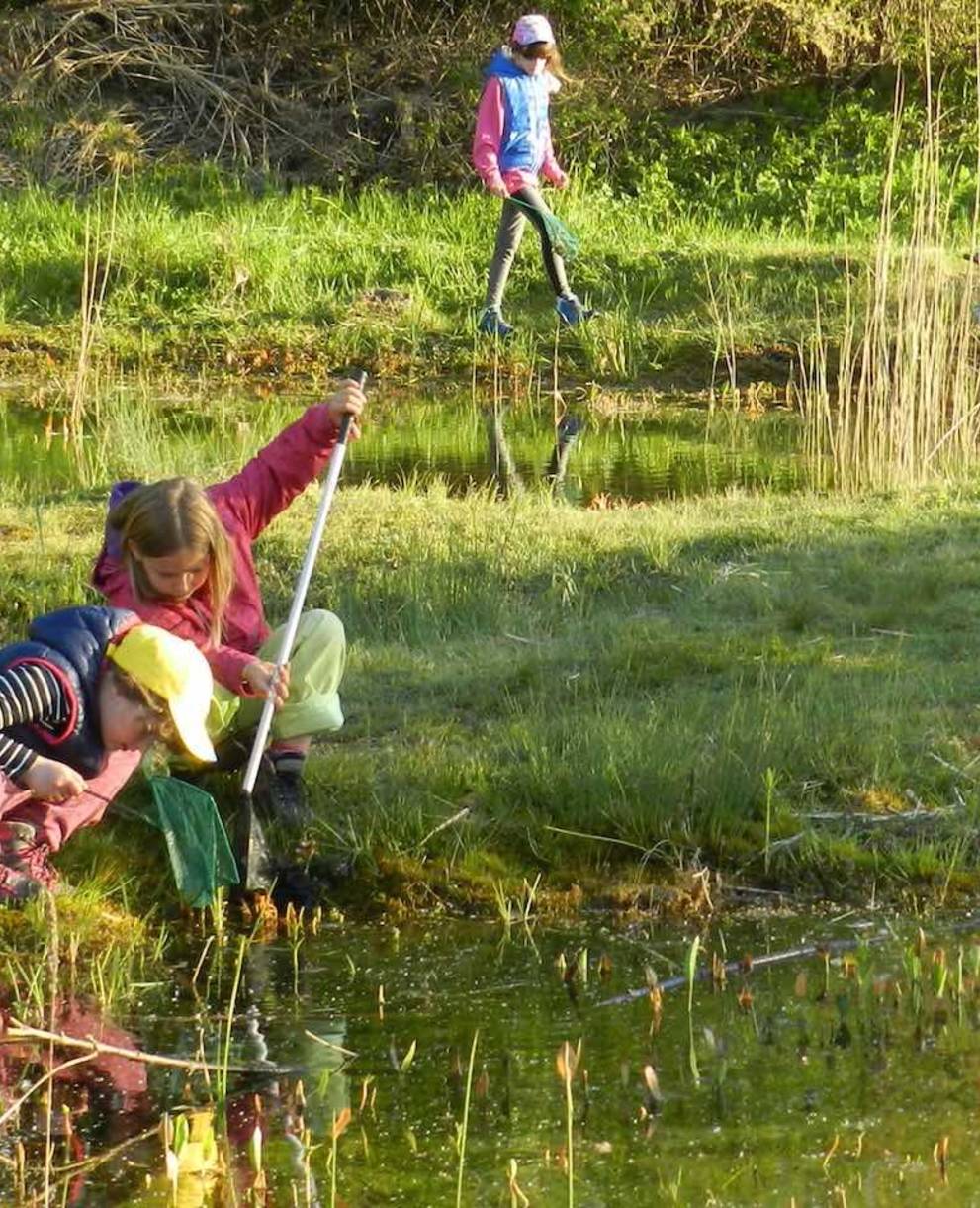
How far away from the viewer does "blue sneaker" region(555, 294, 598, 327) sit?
13383mm

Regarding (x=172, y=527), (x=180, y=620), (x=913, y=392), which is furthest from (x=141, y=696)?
(x=913, y=392)

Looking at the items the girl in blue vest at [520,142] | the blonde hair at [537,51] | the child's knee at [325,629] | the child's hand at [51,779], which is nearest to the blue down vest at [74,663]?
the child's hand at [51,779]

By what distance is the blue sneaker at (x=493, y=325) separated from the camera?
1341 centimetres

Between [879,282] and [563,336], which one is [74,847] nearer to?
[879,282]

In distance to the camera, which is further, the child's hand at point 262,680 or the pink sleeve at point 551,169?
the pink sleeve at point 551,169

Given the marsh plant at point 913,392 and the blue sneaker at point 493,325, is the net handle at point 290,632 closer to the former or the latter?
the marsh plant at point 913,392

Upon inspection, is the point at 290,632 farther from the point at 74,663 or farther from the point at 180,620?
the point at 74,663

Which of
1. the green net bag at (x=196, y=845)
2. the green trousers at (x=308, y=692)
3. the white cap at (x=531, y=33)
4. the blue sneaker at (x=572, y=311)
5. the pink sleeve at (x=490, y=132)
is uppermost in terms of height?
the white cap at (x=531, y=33)

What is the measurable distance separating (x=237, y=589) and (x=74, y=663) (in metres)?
0.94

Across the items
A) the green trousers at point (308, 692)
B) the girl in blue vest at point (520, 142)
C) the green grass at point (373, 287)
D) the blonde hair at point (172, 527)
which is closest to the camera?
the blonde hair at point (172, 527)

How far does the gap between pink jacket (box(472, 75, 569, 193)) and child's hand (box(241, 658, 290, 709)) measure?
25.8ft

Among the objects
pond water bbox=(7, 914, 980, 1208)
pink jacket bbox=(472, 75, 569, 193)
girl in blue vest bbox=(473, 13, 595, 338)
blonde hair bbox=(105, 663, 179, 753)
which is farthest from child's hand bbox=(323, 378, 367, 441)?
girl in blue vest bbox=(473, 13, 595, 338)

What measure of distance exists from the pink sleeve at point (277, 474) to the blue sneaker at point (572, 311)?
25.0 ft

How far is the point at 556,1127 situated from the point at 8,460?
6937 mm
